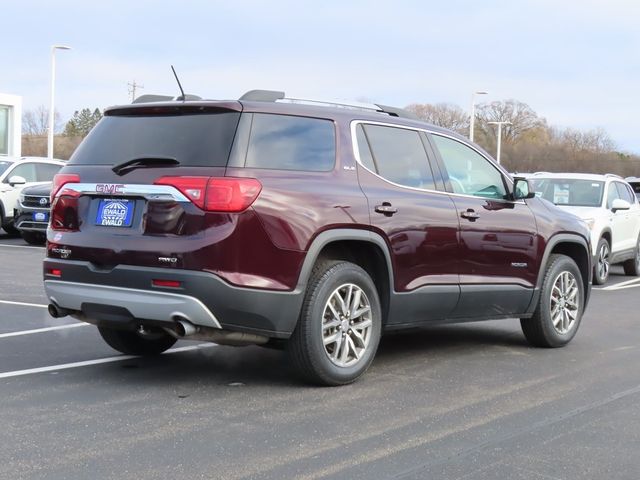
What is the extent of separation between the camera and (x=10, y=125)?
31875 mm

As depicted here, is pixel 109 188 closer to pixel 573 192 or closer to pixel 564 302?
pixel 564 302

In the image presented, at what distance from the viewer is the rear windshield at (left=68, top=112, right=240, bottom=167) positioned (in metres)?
5.45

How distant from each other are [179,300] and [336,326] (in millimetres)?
1124

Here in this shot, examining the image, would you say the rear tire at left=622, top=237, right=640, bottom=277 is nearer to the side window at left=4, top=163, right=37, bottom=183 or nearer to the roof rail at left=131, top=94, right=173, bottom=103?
the roof rail at left=131, top=94, right=173, bottom=103

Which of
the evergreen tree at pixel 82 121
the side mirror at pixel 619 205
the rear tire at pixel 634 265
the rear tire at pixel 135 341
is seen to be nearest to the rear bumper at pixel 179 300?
the rear tire at pixel 135 341

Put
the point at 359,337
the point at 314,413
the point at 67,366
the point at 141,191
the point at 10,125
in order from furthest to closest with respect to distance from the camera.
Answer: the point at 10,125, the point at 67,366, the point at 359,337, the point at 141,191, the point at 314,413

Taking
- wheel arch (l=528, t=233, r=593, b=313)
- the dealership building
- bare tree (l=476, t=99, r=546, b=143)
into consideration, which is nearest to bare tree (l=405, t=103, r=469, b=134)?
bare tree (l=476, t=99, r=546, b=143)

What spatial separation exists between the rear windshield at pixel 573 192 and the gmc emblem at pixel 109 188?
9.77 meters

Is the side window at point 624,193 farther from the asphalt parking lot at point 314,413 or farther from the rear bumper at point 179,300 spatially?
the rear bumper at point 179,300

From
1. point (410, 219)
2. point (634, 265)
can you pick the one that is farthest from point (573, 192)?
point (410, 219)

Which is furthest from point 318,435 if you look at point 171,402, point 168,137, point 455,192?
point 455,192

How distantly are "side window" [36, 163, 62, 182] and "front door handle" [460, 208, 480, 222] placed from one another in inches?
558

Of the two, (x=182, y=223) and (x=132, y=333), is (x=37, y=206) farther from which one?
(x=182, y=223)

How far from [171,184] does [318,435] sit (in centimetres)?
175
